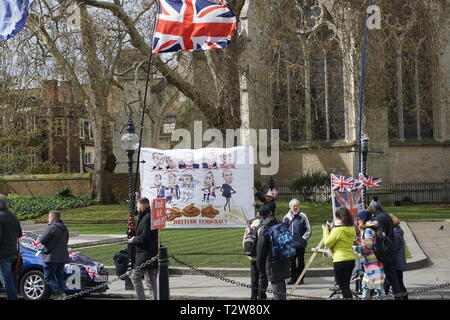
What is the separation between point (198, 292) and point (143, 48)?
54.7 feet

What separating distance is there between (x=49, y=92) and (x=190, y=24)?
20600 millimetres

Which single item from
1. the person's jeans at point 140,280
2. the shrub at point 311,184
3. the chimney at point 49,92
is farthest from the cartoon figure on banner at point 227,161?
the shrub at point 311,184

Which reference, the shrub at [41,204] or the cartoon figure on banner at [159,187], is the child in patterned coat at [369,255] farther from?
the shrub at [41,204]

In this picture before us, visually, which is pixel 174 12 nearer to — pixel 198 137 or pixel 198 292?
pixel 198 292

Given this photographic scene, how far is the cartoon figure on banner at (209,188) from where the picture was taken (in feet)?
72.1

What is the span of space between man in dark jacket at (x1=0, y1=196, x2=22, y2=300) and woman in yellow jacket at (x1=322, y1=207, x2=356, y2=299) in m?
5.24

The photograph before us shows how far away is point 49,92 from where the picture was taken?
36875mm

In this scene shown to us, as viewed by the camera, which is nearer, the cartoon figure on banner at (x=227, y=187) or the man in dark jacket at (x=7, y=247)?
the man in dark jacket at (x=7, y=247)

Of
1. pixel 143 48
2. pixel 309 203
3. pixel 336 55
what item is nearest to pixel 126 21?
pixel 143 48

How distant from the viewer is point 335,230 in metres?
11.4

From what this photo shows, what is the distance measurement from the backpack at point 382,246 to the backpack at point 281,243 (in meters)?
1.40

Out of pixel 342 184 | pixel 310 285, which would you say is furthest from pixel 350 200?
pixel 310 285

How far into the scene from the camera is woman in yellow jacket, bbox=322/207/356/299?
443 inches

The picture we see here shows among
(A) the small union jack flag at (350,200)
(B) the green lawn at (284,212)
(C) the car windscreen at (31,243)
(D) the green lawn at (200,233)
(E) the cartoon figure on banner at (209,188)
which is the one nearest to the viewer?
(A) the small union jack flag at (350,200)
